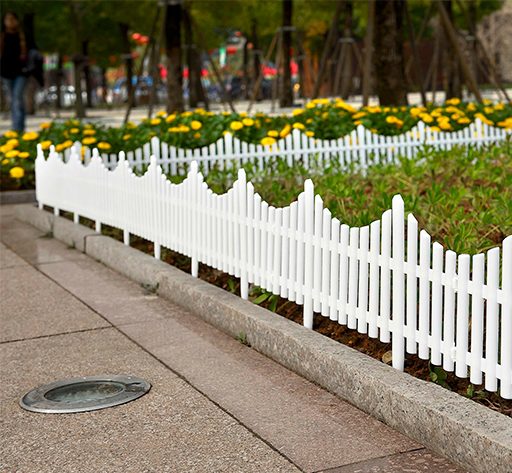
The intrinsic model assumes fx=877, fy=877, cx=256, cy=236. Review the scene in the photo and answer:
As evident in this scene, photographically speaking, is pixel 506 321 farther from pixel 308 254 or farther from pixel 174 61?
pixel 174 61

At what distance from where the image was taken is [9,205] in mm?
11578

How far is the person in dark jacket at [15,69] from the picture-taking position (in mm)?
15555

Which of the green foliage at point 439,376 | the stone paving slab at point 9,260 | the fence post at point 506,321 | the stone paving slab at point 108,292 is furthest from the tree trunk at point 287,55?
the fence post at point 506,321

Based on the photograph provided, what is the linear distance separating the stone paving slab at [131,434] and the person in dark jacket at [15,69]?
11.4 metres

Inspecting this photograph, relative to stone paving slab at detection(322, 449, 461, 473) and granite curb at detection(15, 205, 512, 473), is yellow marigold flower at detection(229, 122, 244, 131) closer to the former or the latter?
granite curb at detection(15, 205, 512, 473)

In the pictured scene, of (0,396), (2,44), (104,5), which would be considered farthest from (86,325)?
(104,5)

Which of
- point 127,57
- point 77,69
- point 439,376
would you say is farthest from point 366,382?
point 127,57

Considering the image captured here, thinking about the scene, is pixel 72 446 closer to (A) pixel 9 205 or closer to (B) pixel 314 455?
(B) pixel 314 455

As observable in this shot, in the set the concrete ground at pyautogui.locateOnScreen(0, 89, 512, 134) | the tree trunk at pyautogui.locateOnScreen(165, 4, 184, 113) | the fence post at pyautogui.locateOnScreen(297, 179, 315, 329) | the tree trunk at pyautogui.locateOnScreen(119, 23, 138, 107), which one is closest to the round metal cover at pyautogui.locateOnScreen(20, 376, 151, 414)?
the fence post at pyautogui.locateOnScreen(297, 179, 315, 329)

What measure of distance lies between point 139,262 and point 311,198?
235 centimetres

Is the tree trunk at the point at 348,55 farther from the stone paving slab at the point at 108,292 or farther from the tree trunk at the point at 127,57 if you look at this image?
the stone paving slab at the point at 108,292

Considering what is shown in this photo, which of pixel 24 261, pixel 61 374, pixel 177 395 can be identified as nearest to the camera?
pixel 177 395

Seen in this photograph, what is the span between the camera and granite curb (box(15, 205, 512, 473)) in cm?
Result: 344

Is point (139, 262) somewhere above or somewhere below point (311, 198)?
below
